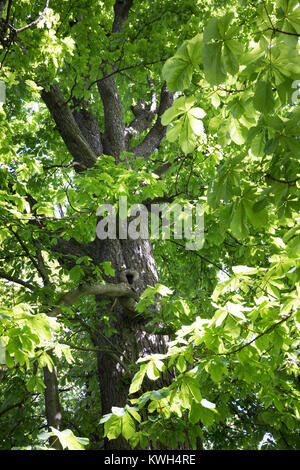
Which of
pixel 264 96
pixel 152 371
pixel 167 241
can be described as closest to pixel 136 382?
pixel 152 371

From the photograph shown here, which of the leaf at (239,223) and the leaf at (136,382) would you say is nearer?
the leaf at (239,223)

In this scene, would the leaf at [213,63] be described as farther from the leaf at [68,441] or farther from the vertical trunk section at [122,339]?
the vertical trunk section at [122,339]

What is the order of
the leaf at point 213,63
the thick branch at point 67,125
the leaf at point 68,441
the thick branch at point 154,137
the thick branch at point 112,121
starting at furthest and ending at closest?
the thick branch at point 154,137 → the thick branch at point 112,121 → the thick branch at point 67,125 → the leaf at point 68,441 → the leaf at point 213,63

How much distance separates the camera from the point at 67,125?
5.39 metres

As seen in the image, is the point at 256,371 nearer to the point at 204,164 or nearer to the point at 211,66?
the point at 211,66

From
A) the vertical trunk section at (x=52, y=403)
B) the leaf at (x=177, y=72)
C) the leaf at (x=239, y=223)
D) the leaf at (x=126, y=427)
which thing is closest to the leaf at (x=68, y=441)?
the leaf at (x=126, y=427)

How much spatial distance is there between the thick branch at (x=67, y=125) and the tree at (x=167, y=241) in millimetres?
20

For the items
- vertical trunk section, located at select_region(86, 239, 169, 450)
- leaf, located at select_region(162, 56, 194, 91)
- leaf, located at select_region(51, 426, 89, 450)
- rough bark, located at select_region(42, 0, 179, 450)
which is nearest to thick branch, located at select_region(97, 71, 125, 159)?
rough bark, located at select_region(42, 0, 179, 450)

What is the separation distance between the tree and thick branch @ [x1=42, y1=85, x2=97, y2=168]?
0.02m

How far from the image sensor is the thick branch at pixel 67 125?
5242 mm

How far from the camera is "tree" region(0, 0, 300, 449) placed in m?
1.61

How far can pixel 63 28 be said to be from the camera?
5.06 meters

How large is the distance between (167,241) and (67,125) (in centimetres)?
241

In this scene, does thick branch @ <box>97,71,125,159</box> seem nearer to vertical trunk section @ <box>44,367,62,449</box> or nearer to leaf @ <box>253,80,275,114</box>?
vertical trunk section @ <box>44,367,62,449</box>
